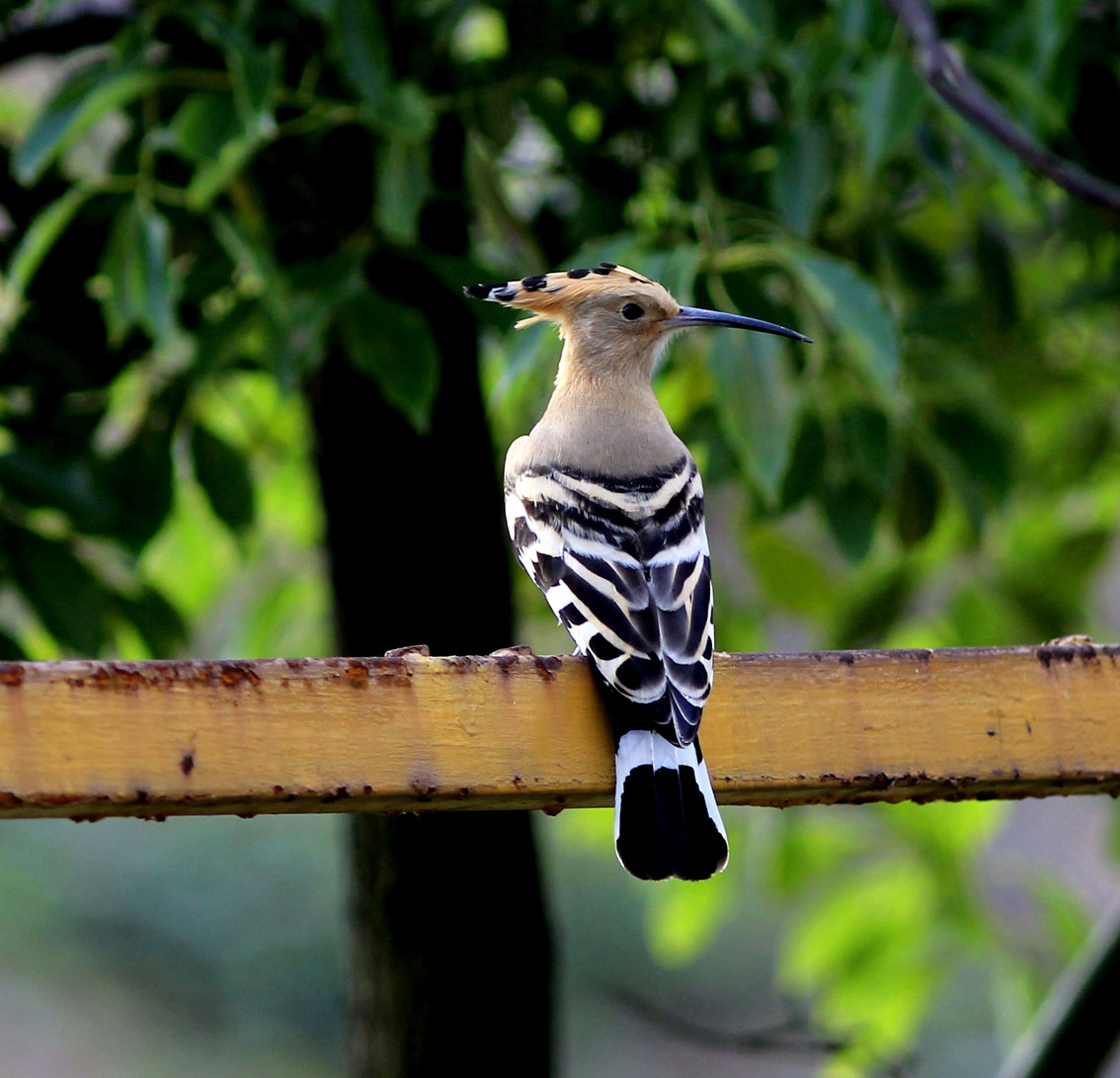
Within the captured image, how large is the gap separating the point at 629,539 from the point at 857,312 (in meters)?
0.39

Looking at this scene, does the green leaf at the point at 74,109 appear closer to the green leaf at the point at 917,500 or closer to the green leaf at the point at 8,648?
the green leaf at the point at 8,648

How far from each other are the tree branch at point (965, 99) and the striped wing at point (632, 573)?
579mm

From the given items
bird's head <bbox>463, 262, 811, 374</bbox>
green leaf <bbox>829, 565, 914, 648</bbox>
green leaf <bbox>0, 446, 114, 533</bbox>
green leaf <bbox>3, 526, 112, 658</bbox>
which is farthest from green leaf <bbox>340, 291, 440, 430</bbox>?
green leaf <bbox>829, 565, 914, 648</bbox>

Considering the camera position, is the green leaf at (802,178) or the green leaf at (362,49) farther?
the green leaf at (802,178)

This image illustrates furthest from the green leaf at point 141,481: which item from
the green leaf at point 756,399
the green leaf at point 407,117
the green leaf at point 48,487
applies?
the green leaf at point 756,399

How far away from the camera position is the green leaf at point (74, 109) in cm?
211

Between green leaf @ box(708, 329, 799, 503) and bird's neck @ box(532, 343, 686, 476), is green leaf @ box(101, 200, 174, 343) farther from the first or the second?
green leaf @ box(708, 329, 799, 503)

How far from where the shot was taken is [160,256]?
213 cm

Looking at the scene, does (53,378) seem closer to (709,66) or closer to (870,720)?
(709,66)

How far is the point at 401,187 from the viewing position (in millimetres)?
2156

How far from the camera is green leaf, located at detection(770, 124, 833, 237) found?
7.29 ft

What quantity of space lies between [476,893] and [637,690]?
3.74 ft

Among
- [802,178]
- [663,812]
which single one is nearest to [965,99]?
[802,178]

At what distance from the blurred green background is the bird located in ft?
0.33
